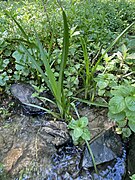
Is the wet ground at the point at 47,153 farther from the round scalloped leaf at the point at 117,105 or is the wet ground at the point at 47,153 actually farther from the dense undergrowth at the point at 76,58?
the round scalloped leaf at the point at 117,105

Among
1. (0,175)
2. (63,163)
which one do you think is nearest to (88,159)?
(63,163)

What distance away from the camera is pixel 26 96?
5.57 ft

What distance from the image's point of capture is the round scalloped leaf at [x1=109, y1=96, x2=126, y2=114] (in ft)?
3.66

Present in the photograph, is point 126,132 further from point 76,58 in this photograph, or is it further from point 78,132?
point 76,58

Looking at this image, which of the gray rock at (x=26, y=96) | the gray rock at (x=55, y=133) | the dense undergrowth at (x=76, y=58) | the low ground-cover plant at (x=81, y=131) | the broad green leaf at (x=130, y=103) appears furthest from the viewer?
the gray rock at (x=26, y=96)

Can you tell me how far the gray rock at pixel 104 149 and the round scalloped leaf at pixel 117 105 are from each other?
28cm

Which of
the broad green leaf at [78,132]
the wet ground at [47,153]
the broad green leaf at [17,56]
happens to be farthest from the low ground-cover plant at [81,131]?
the broad green leaf at [17,56]

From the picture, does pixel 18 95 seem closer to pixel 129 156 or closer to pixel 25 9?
pixel 129 156

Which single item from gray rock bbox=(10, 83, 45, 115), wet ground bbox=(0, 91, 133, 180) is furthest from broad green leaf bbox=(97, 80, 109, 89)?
gray rock bbox=(10, 83, 45, 115)

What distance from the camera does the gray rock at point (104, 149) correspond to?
49.1 inches

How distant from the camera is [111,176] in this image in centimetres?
120

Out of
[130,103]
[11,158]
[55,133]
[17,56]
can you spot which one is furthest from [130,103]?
[17,56]

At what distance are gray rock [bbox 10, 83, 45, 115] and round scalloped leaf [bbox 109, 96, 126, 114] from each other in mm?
675

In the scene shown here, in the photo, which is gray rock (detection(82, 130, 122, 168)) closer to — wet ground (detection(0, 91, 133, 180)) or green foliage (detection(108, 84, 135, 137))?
wet ground (detection(0, 91, 133, 180))
